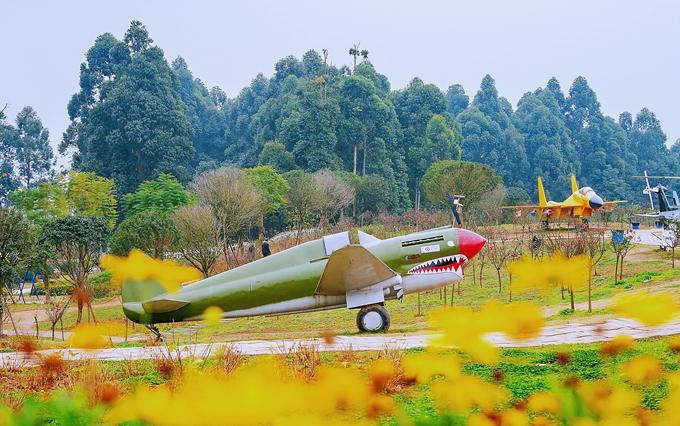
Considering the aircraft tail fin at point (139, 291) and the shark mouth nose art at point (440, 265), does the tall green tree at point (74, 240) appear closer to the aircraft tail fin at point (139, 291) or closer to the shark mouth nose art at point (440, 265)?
the aircraft tail fin at point (139, 291)

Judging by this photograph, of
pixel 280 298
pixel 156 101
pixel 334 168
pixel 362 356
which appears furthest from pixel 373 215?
pixel 362 356

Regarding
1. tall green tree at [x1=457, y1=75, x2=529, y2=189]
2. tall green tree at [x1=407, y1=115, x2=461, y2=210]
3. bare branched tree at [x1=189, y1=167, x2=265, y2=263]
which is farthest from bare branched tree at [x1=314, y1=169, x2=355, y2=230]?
tall green tree at [x1=457, y1=75, x2=529, y2=189]

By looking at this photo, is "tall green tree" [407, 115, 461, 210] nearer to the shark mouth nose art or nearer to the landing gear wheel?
the shark mouth nose art

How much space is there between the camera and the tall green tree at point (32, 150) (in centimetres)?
6331

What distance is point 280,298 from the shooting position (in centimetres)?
1084

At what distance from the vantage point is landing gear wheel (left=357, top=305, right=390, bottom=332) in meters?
10.6

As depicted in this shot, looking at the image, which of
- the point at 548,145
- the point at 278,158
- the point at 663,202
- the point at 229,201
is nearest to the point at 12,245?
the point at 229,201

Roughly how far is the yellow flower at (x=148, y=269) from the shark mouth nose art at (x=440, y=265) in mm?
4423

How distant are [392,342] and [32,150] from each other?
64292 mm

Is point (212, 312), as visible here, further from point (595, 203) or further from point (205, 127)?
point (205, 127)

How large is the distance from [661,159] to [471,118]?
2346 cm

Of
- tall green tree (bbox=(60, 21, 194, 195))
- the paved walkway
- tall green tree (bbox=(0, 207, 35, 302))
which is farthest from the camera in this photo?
tall green tree (bbox=(60, 21, 194, 195))

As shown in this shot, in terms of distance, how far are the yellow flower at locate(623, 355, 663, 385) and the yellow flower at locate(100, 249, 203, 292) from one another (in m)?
7.84

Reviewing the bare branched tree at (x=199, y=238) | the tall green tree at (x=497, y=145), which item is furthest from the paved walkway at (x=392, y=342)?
the tall green tree at (x=497, y=145)
